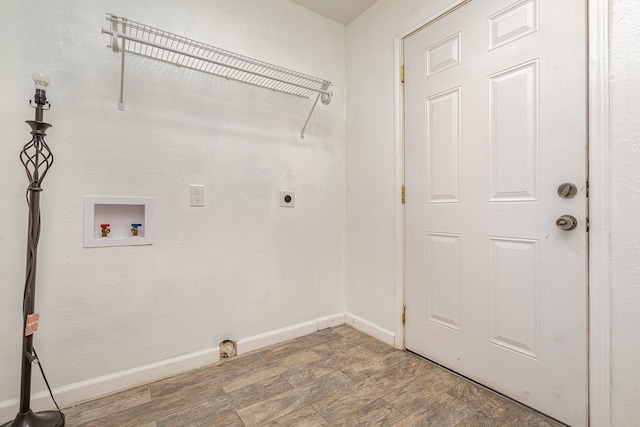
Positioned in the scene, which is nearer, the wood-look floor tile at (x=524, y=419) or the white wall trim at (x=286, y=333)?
the wood-look floor tile at (x=524, y=419)

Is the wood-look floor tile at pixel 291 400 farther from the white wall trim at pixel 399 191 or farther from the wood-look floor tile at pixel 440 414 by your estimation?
the white wall trim at pixel 399 191

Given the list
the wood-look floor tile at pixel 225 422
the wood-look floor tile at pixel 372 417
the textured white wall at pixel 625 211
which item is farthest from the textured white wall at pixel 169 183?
the textured white wall at pixel 625 211

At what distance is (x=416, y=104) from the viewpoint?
1812 mm

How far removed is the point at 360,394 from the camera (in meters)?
1.44

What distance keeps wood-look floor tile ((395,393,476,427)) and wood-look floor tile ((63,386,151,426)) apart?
3.97 ft

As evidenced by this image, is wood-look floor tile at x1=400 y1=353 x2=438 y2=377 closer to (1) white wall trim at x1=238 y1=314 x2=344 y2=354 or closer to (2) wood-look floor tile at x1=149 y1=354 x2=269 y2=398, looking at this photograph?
(1) white wall trim at x1=238 y1=314 x2=344 y2=354

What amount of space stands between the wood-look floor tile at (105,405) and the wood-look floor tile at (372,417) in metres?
0.95

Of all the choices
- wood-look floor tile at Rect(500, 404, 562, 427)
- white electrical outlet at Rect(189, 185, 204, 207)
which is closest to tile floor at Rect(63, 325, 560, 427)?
wood-look floor tile at Rect(500, 404, 562, 427)

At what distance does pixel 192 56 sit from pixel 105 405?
5.50ft

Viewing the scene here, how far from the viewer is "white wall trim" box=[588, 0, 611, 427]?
1114 millimetres

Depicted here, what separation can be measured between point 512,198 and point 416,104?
31.4 inches

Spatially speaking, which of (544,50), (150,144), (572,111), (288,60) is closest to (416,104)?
(544,50)

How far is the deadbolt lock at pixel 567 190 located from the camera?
1190 mm

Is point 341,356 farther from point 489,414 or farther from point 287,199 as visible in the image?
point 287,199
